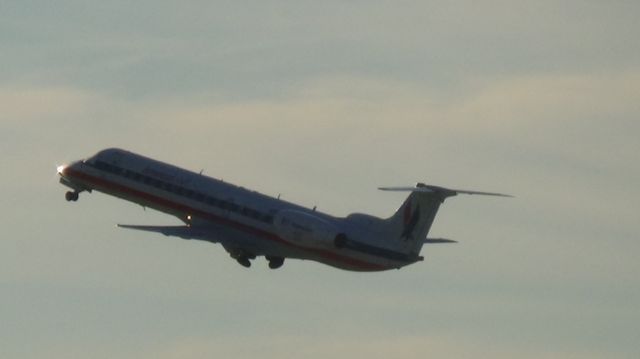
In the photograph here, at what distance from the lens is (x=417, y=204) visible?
115m

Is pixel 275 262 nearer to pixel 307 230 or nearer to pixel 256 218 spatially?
pixel 256 218

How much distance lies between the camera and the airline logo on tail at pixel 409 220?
11456 centimetres

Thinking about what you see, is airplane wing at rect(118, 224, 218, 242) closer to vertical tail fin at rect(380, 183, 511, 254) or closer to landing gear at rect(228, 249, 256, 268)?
landing gear at rect(228, 249, 256, 268)

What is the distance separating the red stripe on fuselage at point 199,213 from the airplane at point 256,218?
5 centimetres

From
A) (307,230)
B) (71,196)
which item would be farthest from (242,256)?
(71,196)

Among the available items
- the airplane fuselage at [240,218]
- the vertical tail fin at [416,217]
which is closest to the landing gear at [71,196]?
the airplane fuselage at [240,218]

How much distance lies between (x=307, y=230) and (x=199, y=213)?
8.31m

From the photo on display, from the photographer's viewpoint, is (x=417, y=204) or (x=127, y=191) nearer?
(x=417, y=204)

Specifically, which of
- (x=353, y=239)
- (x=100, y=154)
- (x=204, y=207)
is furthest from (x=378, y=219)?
(x=100, y=154)

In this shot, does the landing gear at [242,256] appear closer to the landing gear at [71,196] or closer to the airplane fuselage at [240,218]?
the airplane fuselage at [240,218]

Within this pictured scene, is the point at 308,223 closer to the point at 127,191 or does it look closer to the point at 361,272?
the point at 361,272

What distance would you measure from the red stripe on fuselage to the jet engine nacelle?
785mm

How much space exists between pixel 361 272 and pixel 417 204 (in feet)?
14.4

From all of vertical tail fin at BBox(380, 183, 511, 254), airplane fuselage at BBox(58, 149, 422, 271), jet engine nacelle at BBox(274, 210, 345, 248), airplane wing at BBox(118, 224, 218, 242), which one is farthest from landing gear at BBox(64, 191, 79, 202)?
vertical tail fin at BBox(380, 183, 511, 254)
